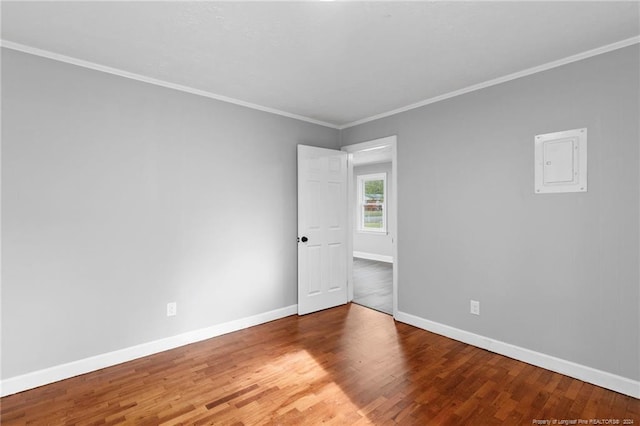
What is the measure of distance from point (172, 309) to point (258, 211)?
1.37 m

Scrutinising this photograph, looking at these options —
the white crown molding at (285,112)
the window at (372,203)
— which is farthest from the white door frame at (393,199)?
Result: the window at (372,203)

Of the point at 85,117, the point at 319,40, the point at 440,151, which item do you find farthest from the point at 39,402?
the point at 440,151

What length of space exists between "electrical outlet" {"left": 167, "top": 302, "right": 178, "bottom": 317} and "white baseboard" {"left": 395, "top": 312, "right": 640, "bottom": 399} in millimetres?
2597

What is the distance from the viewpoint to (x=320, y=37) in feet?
7.23

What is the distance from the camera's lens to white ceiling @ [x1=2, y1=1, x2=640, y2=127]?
191cm

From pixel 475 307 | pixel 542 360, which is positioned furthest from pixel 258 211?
pixel 542 360

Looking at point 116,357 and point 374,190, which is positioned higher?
point 374,190

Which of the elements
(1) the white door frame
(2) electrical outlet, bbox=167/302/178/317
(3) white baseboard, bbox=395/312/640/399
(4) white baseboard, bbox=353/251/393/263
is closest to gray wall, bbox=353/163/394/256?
(4) white baseboard, bbox=353/251/393/263

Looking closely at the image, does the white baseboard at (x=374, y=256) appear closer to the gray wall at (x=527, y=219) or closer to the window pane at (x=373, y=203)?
the window pane at (x=373, y=203)

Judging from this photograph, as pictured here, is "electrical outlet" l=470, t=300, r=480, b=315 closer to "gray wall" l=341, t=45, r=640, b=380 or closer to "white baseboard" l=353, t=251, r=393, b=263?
"gray wall" l=341, t=45, r=640, b=380

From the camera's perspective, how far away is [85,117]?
261 cm

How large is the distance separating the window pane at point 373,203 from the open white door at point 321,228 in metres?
3.83

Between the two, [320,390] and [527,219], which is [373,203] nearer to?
[527,219]

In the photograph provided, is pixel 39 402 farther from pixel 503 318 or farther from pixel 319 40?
pixel 503 318
